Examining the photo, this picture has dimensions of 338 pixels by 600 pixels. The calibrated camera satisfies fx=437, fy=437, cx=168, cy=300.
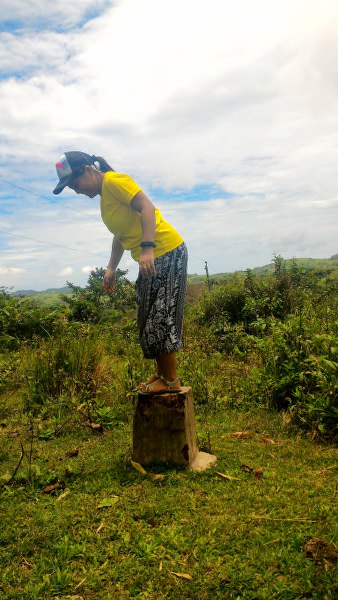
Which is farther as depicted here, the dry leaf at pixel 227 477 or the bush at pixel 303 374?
the bush at pixel 303 374

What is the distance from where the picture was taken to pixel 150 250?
9.59 ft

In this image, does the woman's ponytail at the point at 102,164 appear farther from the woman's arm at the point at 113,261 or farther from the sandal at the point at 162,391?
the sandal at the point at 162,391

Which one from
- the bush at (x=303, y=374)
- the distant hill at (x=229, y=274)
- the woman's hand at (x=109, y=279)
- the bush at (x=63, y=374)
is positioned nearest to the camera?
the woman's hand at (x=109, y=279)

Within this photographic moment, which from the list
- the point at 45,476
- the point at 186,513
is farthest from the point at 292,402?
the point at 45,476

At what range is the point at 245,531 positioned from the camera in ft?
7.66

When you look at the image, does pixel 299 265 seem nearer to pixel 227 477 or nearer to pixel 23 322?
pixel 23 322

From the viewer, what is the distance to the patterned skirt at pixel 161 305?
3074mm

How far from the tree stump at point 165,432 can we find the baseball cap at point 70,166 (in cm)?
162

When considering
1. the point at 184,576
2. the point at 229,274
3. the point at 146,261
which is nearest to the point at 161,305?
the point at 146,261

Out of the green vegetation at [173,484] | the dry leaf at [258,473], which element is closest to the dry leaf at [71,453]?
the green vegetation at [173,484]

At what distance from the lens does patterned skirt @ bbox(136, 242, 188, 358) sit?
3074 millimetres

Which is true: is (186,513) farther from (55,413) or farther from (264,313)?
(264,313)

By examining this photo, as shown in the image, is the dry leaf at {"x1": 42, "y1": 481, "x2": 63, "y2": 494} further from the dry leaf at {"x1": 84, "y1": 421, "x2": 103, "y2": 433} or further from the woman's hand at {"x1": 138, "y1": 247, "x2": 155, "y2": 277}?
the woman's hand at {"x1": 138, "y1": 247, "x2": 155, "y2": 277}

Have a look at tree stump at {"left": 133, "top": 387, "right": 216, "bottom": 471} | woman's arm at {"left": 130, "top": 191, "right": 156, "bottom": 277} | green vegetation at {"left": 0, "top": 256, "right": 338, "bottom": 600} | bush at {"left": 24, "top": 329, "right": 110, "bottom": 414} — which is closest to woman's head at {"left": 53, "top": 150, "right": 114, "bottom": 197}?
woman's arm at {"left": 130, "top": 191, "right": 156, "bottom": 277}
